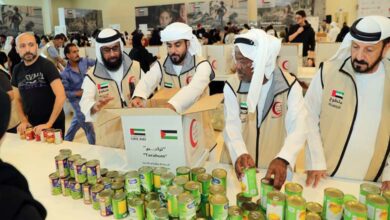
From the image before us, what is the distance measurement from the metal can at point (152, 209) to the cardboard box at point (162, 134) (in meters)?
0.31

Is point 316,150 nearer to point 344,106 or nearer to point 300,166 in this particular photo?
point 344,106

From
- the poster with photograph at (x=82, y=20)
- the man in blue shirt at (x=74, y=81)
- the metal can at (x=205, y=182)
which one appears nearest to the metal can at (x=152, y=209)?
the metal can at (x=205, y=182)

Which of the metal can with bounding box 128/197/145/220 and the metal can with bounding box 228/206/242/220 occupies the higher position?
the metal can with bounding box 228/206/242/220

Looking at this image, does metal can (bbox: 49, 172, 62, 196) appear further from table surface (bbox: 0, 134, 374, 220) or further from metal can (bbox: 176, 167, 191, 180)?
metal can (bbox: 176, 167, 191, 180)

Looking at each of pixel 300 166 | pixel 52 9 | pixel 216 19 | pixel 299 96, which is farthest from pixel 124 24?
pixel 299 96

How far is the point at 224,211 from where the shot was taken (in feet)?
3.40

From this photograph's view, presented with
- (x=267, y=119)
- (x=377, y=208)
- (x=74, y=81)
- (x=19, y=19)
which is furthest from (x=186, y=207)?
(x=19, y=19)

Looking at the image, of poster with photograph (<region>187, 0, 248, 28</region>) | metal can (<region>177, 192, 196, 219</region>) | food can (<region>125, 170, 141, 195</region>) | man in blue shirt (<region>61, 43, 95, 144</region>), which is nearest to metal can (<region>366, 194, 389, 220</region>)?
metal can (<region>177, 192, 196, 219</region>)

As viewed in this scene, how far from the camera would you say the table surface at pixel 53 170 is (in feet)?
4.48

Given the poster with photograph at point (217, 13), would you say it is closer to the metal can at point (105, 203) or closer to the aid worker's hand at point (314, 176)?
the aid worker's hand at point (314, 176)

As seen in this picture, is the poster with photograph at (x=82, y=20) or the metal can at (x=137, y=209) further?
the poster with photograph at (x=82, y=20)

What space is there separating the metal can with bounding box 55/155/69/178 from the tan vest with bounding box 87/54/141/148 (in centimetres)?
74

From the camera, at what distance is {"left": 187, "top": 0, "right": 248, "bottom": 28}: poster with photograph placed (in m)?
11.6

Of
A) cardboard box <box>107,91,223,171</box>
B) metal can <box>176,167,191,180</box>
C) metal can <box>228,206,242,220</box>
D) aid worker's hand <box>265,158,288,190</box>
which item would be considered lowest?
metal can <box>228,206,242,220</box>
